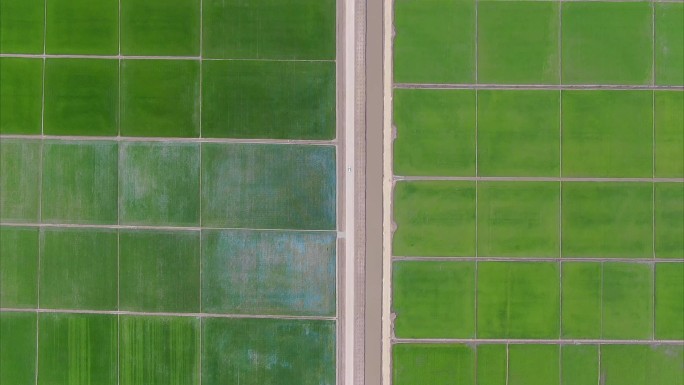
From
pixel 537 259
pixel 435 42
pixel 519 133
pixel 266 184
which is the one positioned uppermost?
pixel 435 42

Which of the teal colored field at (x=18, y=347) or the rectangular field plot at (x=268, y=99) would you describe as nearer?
the teal colored field at (x=18, y=347)

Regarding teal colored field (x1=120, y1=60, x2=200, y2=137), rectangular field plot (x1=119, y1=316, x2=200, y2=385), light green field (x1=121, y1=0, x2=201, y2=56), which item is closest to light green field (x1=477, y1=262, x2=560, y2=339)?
rectangular field plot (x1=119, y1=316, x2=200, y2=385)

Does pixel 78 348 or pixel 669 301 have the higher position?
pixel 669 301

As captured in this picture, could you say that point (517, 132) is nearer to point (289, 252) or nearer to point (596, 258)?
point (596, 258)

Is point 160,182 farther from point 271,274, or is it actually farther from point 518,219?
point 518,219

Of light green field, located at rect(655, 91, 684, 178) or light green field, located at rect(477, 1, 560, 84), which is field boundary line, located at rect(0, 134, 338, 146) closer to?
light green field, located at rect(477, 1, 560, 84)

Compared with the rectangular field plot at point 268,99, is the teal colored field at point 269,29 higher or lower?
higher

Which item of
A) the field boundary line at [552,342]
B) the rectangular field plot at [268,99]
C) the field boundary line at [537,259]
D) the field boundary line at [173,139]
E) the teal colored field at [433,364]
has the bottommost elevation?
the teal colored field at [433,364]

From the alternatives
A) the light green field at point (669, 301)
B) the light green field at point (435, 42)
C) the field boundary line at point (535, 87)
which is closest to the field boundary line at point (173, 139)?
the field boundary line at point (535, 87)

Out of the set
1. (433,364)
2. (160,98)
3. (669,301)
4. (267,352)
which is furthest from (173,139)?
(669,301)

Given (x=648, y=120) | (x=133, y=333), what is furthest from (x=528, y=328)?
(x=133, y=333)

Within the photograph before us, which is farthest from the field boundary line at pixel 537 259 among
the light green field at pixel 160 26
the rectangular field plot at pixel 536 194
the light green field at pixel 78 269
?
the light green field at pixel 160 26

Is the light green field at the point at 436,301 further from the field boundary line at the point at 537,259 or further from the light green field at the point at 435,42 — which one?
the light green field at the point at 435,42
